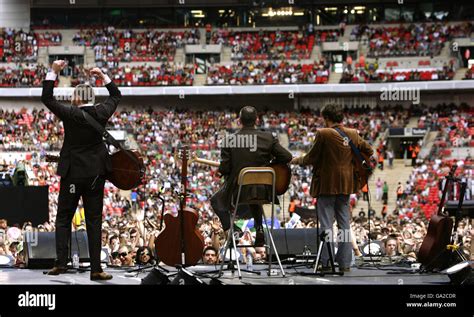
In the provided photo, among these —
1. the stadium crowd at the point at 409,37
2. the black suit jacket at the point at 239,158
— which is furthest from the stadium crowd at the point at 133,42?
the black suit jacket at the point at 239,158

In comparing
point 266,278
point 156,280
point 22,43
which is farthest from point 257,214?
point 22,43

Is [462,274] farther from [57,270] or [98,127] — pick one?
[57,270]

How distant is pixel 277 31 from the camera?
155 feet

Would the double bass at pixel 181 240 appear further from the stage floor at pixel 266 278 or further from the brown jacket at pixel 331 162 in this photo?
the brown jacket at pixel 331 162

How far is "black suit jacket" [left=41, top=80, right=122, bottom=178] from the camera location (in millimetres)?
8414

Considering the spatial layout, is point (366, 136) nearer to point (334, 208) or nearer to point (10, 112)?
point (10, 112)

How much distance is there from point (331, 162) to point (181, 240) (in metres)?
1.78

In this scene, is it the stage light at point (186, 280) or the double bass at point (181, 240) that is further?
the double bass at point (181, 240)

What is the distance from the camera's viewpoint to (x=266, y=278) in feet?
27.3

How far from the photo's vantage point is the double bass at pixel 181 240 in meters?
8.91

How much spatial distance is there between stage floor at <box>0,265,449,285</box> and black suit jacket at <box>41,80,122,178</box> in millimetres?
1047

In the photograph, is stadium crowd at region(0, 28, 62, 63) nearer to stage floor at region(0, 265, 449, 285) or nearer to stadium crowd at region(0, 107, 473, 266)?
stadium crowd at region(0, 107, 473, 266)

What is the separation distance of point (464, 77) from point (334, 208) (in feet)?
115

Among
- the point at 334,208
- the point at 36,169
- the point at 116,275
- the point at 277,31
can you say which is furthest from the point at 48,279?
the point at 277,31
